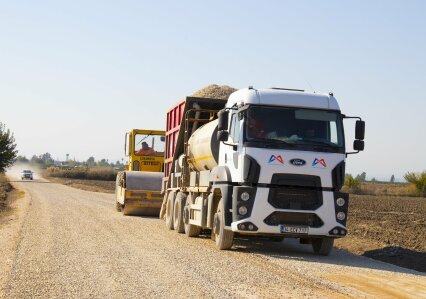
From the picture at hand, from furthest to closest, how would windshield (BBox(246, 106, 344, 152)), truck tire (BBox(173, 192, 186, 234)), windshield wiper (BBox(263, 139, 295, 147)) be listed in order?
truck tire (BBox(173, 192, 186, 234)), windshield (BBox(246, 106, 344, 152)), windshield wiper (BBox(263, 139, 295, 147))

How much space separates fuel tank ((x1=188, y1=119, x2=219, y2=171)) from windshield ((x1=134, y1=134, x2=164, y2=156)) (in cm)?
924

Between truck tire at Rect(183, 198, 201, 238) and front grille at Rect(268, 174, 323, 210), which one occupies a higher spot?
front grille at Rect(268, 174, 323, 210)

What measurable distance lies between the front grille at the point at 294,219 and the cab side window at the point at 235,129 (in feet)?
5.58

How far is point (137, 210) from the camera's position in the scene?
87.2 feet

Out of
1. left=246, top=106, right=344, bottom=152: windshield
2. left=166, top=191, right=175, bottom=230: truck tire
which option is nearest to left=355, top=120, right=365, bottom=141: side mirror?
left=246, top=106, right=344, bottom=152: windshield

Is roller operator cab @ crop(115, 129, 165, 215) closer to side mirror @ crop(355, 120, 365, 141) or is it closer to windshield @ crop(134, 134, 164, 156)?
windshield @ crop(134, 134, 164, 156)

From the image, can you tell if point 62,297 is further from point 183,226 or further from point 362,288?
point 183,226

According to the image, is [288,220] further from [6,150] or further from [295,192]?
[6,150]

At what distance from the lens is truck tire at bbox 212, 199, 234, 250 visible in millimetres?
14836

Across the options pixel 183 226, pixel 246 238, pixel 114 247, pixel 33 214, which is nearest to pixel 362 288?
pixel 114 247

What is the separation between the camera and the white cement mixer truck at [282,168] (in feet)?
46.4

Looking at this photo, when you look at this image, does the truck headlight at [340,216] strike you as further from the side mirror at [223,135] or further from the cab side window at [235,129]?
the side mirror at [223,135]

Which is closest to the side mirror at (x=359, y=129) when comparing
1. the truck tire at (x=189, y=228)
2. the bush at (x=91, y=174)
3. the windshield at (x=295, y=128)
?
the windshield at (x=295, y=128)

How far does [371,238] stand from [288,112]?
6815 millimetres
